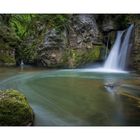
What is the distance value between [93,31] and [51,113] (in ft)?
13.8

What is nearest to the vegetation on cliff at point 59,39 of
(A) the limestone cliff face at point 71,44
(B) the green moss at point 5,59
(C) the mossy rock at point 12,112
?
(A) the limestone cliff face at point 71,44

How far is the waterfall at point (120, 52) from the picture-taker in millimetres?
6219

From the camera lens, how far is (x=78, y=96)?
4.02 meters

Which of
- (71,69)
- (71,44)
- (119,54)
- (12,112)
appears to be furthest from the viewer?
(71,44)

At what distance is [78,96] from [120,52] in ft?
9.68

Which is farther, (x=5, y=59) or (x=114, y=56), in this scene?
(x=114, y=56)

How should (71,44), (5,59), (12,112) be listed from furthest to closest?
1. (71,44)
2. (5,59)
3. (12,112)

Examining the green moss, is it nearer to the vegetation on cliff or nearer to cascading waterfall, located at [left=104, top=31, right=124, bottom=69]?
the vegetation on cliff

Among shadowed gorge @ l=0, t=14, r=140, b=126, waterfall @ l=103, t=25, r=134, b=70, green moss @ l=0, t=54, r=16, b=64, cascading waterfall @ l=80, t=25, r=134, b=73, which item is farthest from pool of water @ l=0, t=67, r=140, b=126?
waterfall @ l=103, t=25, r=134, b=70

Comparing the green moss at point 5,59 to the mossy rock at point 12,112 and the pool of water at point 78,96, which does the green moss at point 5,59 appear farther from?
the mossy rock at point 12,112

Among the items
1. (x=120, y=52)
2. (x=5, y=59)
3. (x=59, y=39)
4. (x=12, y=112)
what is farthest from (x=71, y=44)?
(x=12, y=112)

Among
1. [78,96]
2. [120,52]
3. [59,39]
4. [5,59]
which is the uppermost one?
[59,39]

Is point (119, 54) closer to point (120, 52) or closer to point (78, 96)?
point (120, 52)
